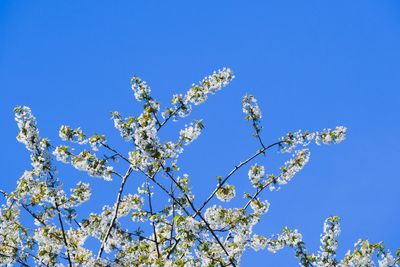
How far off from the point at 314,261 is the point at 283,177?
1.60 metres

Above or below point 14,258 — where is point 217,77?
above

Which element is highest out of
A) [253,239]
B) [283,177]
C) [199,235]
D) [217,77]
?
[217,77]

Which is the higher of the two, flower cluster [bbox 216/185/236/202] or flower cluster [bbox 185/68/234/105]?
flower cluster [bbox 185/68/234/105]

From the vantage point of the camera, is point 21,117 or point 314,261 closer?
point 21,117

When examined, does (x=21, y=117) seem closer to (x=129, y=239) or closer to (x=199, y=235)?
(x=129, y=239)

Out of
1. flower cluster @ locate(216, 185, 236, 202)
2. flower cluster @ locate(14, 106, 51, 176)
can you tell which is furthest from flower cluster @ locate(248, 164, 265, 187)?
flower cluster @ locate(14, 106, 51, 176)

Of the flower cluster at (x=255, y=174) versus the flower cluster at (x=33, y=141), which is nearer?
the flower cluster at (x=33, y=141)

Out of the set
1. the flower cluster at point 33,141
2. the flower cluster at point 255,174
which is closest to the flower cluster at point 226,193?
the flower cluster at point 255,174

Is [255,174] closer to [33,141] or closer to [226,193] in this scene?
[226,193]

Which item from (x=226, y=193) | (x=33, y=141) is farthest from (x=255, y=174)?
(x=33, y=141)

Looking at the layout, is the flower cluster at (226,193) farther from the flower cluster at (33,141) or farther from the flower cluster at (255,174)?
the flower cluster at (33,141)

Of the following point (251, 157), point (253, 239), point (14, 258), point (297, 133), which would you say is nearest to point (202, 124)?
point (251, 157)

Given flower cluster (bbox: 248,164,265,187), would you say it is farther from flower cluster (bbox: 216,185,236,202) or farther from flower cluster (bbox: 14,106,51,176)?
flower cluster (bbox: 14,106,51,176)

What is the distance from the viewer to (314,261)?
922 centimetres
